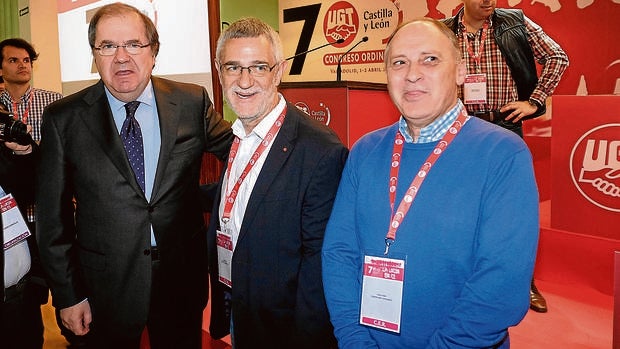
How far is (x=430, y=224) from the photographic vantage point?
129 centimetres

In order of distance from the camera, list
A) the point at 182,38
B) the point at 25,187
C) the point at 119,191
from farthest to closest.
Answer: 1. the point at 182,38
2. the point at 25,187
3. the point at 119,191

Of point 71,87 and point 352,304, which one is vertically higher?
point 71,87

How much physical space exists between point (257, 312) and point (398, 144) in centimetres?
70

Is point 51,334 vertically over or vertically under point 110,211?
under

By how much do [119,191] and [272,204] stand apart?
60 cm

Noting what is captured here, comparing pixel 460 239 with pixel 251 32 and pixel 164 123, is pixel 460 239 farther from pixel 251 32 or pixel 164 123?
pixel 164 123

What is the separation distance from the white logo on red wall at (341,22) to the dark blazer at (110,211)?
548cm

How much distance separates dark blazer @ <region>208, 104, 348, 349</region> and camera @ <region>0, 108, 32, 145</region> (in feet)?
3.16

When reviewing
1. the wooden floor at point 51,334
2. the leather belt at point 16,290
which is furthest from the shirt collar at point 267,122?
the wooden floor at point 51,334

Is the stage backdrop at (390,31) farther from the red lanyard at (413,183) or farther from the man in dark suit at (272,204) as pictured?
the red lanyard at (413,183)

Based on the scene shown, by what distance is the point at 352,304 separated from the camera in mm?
1457

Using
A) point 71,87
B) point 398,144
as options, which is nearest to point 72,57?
point 71,87

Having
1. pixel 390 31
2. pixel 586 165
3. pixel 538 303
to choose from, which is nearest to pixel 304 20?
pixel 390 31

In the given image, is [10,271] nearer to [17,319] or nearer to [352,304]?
[17,319]
